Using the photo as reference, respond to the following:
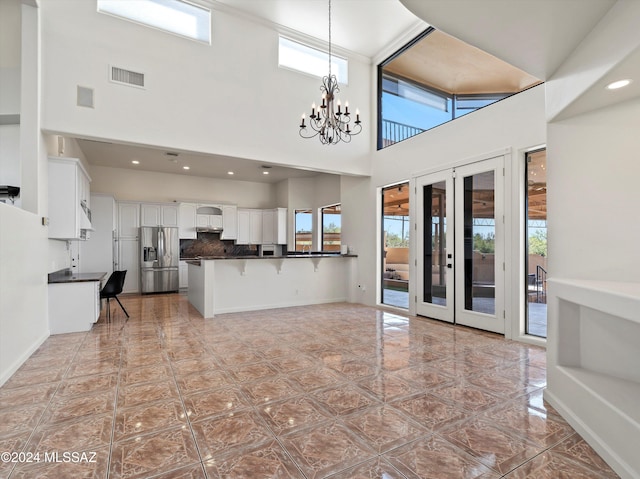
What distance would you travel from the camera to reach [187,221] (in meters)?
8.91

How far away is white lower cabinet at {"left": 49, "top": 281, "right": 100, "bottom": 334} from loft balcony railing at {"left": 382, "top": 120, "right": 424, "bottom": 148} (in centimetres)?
545

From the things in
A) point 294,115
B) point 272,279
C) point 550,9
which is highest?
point 294,115

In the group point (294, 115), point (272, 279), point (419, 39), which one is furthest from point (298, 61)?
point (272, 279)

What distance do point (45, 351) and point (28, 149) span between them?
2.41m

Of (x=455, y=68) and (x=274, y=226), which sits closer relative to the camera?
(x=455, y=68)

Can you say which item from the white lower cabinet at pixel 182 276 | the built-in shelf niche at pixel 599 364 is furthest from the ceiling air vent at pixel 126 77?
the built-in shelf niche at pixel 599 364

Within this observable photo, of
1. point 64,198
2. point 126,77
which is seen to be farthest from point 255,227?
point 126,77

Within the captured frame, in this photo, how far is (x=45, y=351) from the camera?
3.79m

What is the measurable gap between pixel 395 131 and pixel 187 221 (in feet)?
18.9

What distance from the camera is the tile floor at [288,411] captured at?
182 centimetres

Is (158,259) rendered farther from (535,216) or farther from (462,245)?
(535,216)

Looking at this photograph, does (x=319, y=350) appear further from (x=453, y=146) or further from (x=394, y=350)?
(x=453, y=146)

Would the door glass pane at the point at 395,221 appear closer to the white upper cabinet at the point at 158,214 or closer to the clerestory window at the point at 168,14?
the clerestory window at the point at 168,14

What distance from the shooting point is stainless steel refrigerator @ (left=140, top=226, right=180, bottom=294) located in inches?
323
